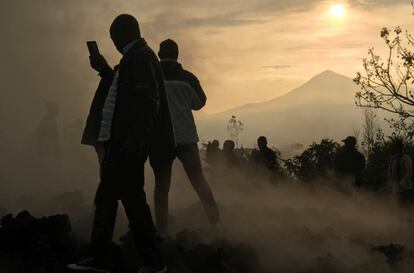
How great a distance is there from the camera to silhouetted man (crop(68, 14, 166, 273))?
210 inches

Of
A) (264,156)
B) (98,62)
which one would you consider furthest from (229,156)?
(98,62)

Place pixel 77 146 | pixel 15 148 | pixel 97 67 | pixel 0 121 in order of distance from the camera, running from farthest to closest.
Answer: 1. pixel 0 121
2. pixel 77 146
3. pixel 15 148
4. pixel 97 67

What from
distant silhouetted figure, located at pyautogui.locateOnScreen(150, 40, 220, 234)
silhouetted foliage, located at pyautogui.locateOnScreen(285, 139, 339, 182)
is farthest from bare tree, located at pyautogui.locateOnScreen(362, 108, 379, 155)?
distant silhouetted figure, located at pyautogui.locateOnScreen(150, 40, 220, 234)

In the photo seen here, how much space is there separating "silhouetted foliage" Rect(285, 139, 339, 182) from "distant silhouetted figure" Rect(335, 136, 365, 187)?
98.9 inches

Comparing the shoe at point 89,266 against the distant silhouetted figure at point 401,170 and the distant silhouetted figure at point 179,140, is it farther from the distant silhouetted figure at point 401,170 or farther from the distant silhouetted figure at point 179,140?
the distant silhouetted figure at point 401,170

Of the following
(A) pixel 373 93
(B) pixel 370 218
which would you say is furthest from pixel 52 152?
(B) pixel 370 218

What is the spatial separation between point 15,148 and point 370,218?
17.1 meters

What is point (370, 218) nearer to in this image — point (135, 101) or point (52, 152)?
point (135, 101)

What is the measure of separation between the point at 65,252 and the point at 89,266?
58 cm

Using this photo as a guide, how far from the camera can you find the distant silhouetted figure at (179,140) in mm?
7109

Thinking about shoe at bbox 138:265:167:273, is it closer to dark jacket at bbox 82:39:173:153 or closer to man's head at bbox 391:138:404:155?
dark jacket at bbox 82:39:173:153

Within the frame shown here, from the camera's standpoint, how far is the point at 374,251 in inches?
267

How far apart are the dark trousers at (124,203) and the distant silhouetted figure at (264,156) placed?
6701mm

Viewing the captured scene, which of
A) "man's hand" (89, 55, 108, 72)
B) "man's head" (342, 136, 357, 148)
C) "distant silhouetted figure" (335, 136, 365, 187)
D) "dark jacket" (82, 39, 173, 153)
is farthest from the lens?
"man's head" (342, 136, 357, 148)
